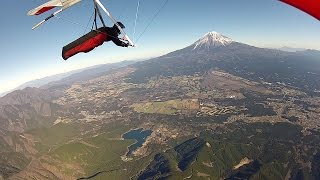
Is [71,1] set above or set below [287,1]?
above

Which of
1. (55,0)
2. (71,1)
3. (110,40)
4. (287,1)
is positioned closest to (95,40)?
(110,40)

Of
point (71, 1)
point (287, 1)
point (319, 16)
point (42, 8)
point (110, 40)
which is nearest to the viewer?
point (319, 16)

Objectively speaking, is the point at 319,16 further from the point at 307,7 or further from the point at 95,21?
the point at 95,21

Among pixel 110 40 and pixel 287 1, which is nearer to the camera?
pixel 287 1

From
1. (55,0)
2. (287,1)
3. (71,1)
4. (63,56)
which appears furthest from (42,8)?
(287,1)

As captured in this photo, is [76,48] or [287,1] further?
[76,48]

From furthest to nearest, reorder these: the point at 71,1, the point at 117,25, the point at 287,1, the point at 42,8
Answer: the point at 117,25 → the point at 42,8 → the point at 71,1 → the point at 287,1

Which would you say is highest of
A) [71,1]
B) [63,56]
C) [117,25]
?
[71,1]

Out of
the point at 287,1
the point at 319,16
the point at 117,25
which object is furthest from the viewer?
the point at 117,25

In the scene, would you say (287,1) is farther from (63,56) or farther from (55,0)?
(63,56)
